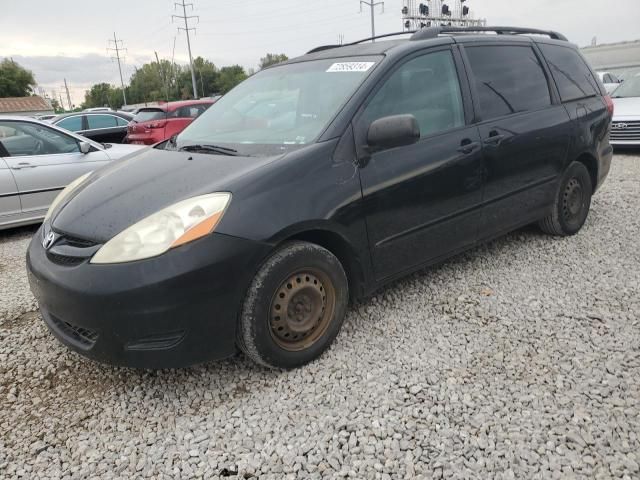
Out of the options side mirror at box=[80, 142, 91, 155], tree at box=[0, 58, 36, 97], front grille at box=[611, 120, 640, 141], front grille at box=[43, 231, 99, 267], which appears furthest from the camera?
tree at box=[0, 58, 36, 97]

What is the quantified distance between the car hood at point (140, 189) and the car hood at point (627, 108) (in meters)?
8.47

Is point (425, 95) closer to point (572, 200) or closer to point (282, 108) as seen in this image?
point (282, 108)

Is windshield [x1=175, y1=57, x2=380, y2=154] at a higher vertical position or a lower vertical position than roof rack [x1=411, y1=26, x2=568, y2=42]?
lower

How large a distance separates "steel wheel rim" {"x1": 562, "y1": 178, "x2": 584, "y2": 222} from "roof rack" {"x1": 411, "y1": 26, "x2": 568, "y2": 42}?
1346 mm

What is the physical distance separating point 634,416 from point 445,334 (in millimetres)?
1025

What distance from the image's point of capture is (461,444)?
2.09m

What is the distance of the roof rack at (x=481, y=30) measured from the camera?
3406 mm

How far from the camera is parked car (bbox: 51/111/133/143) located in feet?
37.9

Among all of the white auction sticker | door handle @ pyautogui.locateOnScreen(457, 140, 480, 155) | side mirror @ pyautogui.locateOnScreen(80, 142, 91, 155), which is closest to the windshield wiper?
the white auction sticker

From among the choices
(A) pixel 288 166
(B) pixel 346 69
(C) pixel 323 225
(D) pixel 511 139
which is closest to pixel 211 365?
(C) pixel 323 225

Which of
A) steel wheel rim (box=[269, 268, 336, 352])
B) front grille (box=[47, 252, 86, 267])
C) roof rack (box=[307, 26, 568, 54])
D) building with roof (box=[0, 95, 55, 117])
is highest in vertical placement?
building with roof (box=[0, 95, 55, 117])

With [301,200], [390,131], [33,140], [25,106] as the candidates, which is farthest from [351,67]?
[25,106]

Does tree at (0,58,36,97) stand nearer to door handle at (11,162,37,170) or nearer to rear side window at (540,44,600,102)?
door handle at (11,162,37,170)

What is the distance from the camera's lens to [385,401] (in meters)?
2.39
